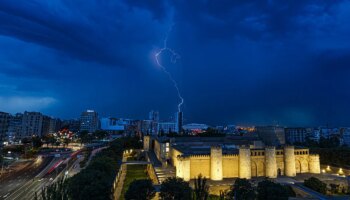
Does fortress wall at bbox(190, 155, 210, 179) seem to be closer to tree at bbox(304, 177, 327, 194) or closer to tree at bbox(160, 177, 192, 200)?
tree at bbox(304, 177, 327, 194)

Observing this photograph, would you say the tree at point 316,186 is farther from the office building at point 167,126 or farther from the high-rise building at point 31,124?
the office building at point 167,126

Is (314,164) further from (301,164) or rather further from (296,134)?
(296,134)

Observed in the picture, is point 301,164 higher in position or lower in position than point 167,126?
lower

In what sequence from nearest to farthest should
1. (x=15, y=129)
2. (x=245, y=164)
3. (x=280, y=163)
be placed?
(x=245, y=164) → (x=280, y=163) → (x=15, y=129)

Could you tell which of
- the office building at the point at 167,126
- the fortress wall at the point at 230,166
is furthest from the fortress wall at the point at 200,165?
the office building at the point at 167,126

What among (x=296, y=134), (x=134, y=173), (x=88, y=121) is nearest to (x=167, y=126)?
(x=88, y=121)

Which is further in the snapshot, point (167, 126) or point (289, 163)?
point (167, 126)
